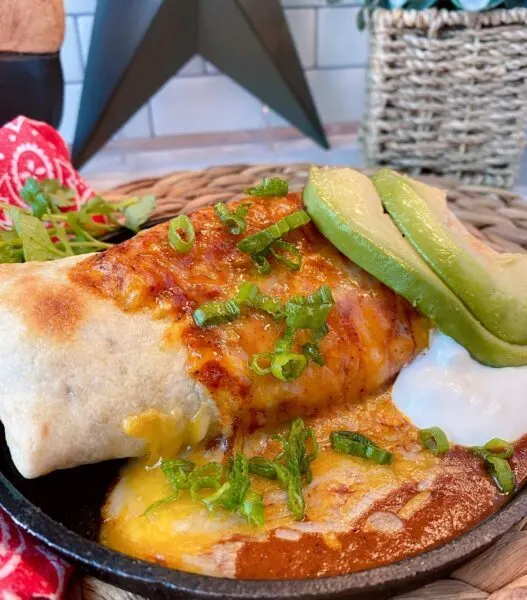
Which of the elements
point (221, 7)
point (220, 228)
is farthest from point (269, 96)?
point (220, 228)

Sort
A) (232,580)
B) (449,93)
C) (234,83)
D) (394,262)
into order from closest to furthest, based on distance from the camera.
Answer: (232,580), (394,262), (449,93), (234,83)

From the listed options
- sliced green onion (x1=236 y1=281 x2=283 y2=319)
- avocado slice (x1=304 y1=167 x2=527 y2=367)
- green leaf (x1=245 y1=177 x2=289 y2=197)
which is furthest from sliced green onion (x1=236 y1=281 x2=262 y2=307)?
green leaf (x1=245 y1=177 x2=289 y2=197)

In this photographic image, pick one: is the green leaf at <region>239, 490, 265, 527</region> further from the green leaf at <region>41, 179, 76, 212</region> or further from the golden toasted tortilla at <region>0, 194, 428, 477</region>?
the green leaf at <region>41, 179, 76, 212</region>

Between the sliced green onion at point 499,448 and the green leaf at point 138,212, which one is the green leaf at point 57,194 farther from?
the sliced green onion at point 499,448

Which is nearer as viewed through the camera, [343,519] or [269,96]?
[343,519]

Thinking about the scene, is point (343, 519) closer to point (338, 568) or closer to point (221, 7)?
point (338, 568)

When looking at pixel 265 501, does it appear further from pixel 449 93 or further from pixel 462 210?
pixel 449 93

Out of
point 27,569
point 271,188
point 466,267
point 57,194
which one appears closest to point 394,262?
point 466,267
